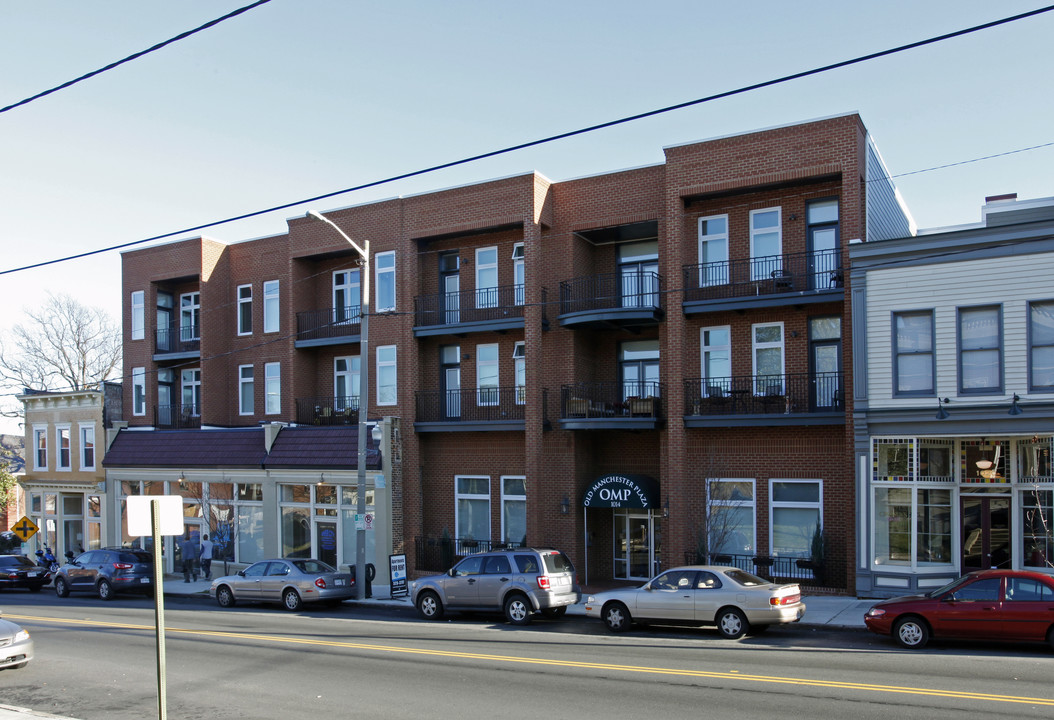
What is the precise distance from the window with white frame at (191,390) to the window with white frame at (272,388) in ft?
12.0

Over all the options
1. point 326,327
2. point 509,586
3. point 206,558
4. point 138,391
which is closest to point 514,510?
point 509,586

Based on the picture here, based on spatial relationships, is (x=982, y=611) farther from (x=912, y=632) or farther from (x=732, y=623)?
(x=732, y=623)

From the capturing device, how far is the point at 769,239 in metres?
23.1

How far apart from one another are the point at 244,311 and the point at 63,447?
34.1ft

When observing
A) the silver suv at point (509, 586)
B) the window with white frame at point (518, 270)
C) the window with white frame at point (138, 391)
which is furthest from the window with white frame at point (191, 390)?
the silver suv at point (509, 586)

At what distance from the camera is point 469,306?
27.5 m

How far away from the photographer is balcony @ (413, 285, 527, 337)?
2630cm

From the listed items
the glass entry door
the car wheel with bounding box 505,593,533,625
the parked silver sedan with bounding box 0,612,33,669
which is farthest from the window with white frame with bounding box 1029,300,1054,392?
the parked silver sedan with bounding box 0,612,33,669

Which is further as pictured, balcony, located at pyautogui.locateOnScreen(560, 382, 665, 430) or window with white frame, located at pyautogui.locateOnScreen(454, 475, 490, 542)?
window with white frame, located at pyautogui.locateOnScreen(454, 475, 490, 542)

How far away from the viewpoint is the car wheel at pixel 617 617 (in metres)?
17.5

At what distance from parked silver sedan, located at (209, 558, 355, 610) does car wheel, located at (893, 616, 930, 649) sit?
43.6 feet

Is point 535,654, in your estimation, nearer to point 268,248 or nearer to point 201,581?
point 201,581

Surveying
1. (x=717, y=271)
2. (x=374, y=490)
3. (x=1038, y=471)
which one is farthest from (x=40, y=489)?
(x=1038, y=471)

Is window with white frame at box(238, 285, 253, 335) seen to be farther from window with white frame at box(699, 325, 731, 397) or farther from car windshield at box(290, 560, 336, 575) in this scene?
window with white frame at box(699, 325, 731, 397)
